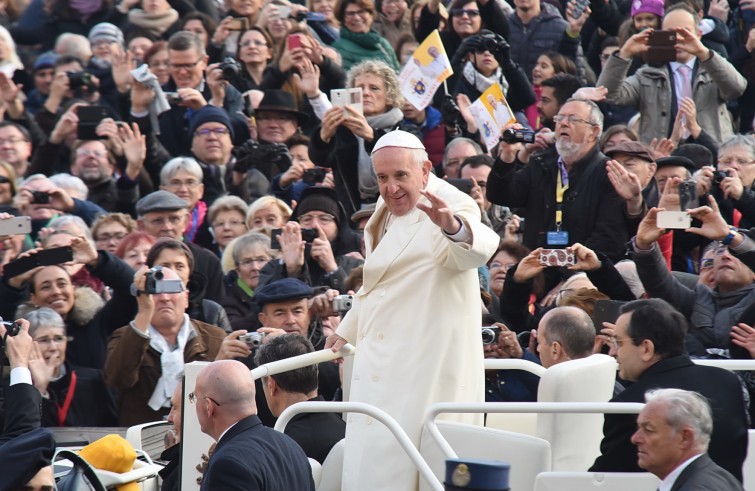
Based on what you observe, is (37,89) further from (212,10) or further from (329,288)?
(329,288)

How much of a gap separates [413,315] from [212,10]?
9.98 m

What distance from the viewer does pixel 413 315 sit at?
6.59 metres

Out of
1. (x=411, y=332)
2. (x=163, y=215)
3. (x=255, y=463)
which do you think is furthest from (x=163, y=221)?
(x=255, y=463)

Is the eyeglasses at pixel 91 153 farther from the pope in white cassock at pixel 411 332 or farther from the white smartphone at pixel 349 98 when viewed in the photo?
the pope in white cassock at pixel 411 332

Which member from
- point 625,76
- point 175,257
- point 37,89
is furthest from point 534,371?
point 37,89

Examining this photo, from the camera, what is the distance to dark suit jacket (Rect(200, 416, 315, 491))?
5.76m

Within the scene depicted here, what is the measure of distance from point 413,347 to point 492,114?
5.29 meters

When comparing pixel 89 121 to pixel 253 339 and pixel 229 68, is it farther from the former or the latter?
pixel 253 339

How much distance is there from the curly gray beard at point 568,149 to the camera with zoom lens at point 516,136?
232 millimetres

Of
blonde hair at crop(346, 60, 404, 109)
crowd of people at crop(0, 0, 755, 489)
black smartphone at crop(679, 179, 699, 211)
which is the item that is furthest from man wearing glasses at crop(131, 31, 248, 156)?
black smartphone at crop(679, 179, 699, 211)

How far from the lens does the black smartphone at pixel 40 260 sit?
9023 mm

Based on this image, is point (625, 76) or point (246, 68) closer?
point (625, 76)

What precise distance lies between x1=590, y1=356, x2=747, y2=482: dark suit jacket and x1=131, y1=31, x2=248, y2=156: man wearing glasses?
7274 millimetres

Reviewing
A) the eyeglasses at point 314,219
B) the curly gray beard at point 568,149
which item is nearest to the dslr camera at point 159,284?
the eyeglasses at point 314,219
